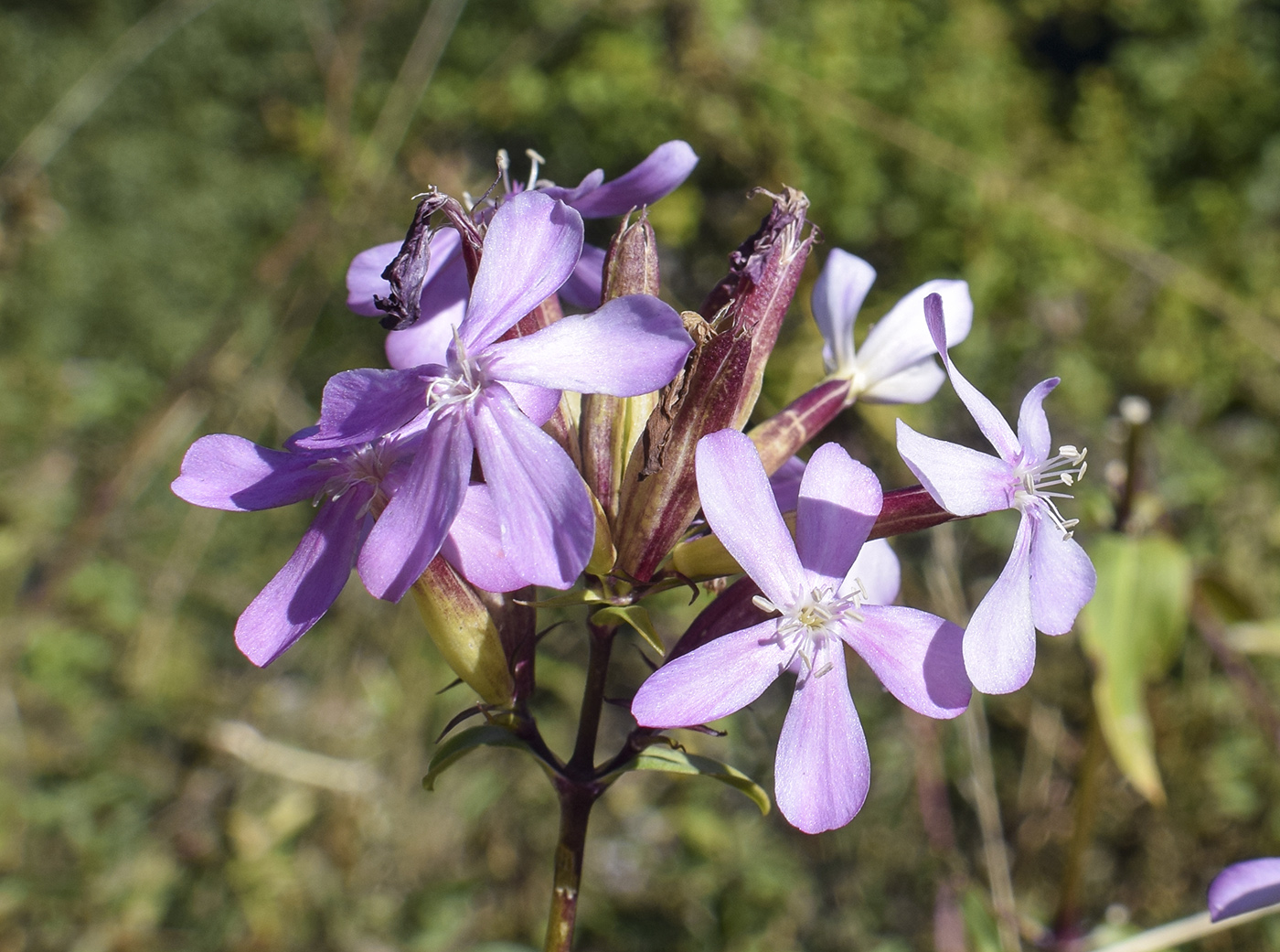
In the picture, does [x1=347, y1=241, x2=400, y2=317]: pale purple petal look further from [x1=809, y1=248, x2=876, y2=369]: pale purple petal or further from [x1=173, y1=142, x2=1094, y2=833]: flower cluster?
[x1=809, y1=248, x2=876, y2=369]: pale purple petal

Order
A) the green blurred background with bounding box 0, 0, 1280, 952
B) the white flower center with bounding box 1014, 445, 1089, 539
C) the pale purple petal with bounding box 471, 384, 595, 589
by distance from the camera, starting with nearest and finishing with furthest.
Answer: the pale purple petal with bounding box 471, 384, 595, 589 → the white flower center with bounding box 1014, 445, 1089, 539 → the green blurred background with bounding box 0, 0, 1280, 952

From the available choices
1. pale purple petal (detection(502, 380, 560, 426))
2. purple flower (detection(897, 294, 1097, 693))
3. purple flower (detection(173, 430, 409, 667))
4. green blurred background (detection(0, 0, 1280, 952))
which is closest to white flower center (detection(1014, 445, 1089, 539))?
purple flower (detection(897, 294, 1097, 693))

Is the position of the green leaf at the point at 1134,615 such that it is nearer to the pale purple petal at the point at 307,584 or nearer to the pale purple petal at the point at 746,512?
the pale purple petal at the point at 746,512

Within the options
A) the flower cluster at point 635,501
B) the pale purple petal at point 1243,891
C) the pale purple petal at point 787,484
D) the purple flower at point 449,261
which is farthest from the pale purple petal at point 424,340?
the pale purple petal at point 1243,891

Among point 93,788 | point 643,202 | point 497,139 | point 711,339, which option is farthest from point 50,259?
point 711,339

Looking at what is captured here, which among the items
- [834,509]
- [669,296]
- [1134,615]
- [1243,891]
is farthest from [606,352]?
[669,296]

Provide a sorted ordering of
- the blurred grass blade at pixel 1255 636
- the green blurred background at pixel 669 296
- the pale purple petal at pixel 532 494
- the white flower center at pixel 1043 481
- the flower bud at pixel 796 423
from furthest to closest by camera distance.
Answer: the green blurred background at pixel 669 296 < the blurred grass blade at pixel 1255 636 < the flower bud at pixel 796 423 < the white flower center at pixel 1043 481 < the pale purple petal at pixel 532 494
